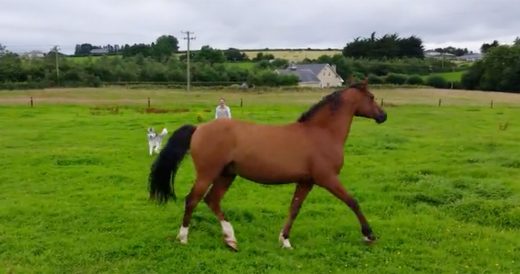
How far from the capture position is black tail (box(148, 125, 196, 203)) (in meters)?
7.55

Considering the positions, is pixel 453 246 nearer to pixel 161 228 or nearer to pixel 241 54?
pixel 161 228

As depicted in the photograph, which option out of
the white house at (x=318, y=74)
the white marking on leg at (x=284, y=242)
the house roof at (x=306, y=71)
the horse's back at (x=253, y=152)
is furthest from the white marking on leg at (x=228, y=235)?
the white house at (x=318, y=74)

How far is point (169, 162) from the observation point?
7.56 m

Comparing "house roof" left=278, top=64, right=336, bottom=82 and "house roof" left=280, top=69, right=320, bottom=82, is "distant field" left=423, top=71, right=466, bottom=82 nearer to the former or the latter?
"house roof" left=280, top=69, right=320, bottom=82

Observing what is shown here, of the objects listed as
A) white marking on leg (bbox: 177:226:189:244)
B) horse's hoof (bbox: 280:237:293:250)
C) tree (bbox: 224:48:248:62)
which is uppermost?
tree (bbox: 224:48:248:62)

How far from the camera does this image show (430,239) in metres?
7.95

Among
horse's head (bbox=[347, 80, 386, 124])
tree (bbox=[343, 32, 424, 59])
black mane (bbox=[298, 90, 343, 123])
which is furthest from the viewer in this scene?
tree (bbox=[343, 32, 424, 59])

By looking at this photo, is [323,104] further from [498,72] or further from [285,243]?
[498,72]

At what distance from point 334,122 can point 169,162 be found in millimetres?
2365

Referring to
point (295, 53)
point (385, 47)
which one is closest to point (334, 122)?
point (385, 47)

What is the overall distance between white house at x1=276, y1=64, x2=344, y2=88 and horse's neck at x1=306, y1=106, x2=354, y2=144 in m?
72.6

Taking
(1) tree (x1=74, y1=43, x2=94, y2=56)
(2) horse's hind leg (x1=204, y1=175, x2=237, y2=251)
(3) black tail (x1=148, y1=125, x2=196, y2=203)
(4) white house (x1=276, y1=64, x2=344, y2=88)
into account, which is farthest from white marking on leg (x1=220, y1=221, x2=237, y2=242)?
(1) tree (x1=74, y1=43, x2=94, y2=56)

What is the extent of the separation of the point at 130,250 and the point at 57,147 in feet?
37.0

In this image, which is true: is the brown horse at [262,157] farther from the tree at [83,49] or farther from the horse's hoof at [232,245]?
the tree at [83,49]
